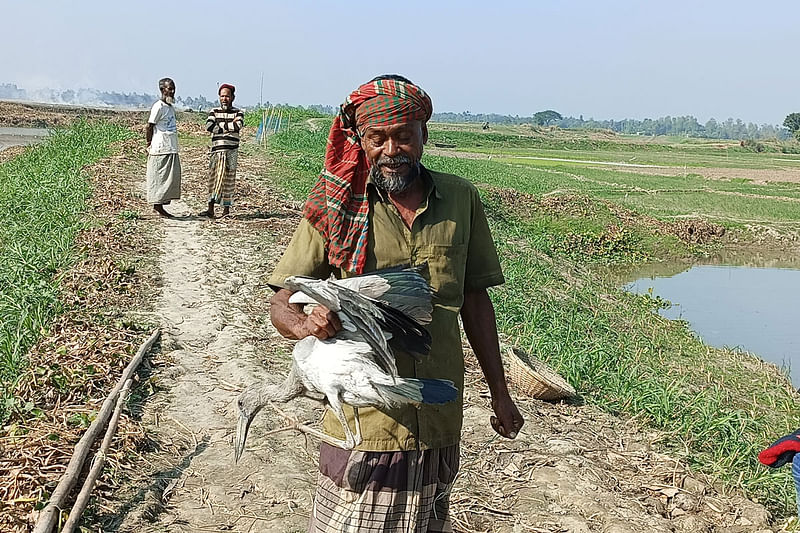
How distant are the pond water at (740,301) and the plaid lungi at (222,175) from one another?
598 centimetres

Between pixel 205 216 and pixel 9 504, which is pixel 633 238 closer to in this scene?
pixel 205 216

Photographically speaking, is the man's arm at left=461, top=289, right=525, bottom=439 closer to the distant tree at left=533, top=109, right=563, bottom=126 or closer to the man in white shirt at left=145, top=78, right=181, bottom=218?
the man in white shirt at left=145, top=78, right=181, bottom=218

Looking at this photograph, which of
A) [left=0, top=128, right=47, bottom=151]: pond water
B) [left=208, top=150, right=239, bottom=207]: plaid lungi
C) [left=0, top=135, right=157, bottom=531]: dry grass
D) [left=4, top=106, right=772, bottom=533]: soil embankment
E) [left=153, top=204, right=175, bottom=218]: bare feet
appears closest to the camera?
[left=0, top=135, right=157, bottom=531]: dry grass

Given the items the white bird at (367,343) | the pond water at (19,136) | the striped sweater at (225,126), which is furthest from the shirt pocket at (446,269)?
the pond water at (19,136)

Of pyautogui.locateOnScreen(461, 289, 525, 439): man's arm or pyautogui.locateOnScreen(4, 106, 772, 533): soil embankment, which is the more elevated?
pyautogui.locateOnScreen(461, 289, 525, 439): man's arm

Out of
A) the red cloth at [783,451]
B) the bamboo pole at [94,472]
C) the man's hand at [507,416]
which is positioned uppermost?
the red cloth at [783,451]

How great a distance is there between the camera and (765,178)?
97.7ft

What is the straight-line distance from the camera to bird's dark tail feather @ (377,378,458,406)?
1884 millimetres

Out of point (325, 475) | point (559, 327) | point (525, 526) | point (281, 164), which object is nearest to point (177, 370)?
point (525, 526)

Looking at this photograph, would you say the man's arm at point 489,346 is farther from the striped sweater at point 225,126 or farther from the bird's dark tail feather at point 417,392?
the striped sweater at point 225,126

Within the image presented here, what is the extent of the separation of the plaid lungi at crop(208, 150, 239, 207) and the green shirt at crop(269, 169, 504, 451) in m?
6.75

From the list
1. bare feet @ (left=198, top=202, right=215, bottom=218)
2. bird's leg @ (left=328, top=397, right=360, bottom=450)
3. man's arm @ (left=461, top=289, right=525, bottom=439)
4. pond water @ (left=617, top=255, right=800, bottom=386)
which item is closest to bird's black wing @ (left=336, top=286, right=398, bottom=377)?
bird's leg @ (left=328, top=397, right=360, bottom=450)

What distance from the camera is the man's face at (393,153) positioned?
80.0 inches

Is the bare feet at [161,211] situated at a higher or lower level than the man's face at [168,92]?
lower
